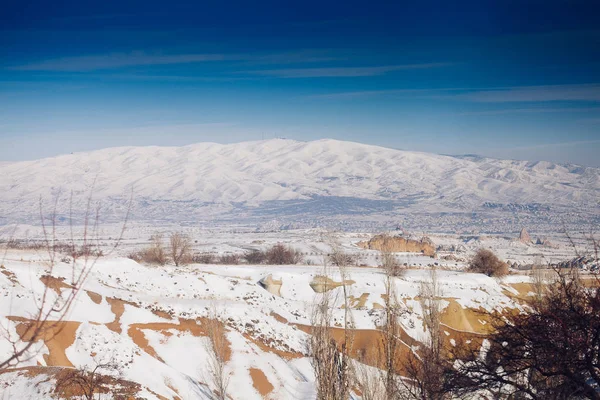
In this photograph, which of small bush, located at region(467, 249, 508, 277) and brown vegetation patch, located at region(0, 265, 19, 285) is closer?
brown vegetation patch, located at region(0, 265, 19, 285)

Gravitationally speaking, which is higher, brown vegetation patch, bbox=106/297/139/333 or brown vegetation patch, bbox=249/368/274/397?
brown vegetation patch, bbox=106/297/139/333

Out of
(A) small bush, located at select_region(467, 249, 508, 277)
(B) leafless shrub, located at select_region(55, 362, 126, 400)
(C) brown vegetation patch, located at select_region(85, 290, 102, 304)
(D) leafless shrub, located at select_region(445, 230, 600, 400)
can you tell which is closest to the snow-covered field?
(C) brown vegetation patch, located at select_region(85, 290, 102, 304)

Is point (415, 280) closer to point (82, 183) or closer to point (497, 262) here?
point (497, 262)

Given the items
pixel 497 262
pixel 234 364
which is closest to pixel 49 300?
pixel 234 364

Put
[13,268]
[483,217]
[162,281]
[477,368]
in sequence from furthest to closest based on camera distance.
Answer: [483,217]
[162,281]
[13,268]
[477,368]

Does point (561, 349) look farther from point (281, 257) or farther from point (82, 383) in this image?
point (281, 257)

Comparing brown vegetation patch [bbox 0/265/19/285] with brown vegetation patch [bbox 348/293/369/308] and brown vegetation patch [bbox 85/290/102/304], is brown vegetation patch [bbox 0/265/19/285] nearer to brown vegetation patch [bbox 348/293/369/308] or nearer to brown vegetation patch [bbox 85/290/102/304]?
brown vegetation patch [bbox 85/290/102/304]

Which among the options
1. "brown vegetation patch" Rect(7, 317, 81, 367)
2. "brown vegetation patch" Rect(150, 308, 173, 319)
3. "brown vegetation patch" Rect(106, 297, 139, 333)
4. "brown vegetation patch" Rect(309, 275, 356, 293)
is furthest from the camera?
"brown vegetation patch" Rect(309, 275, 356, 293)
